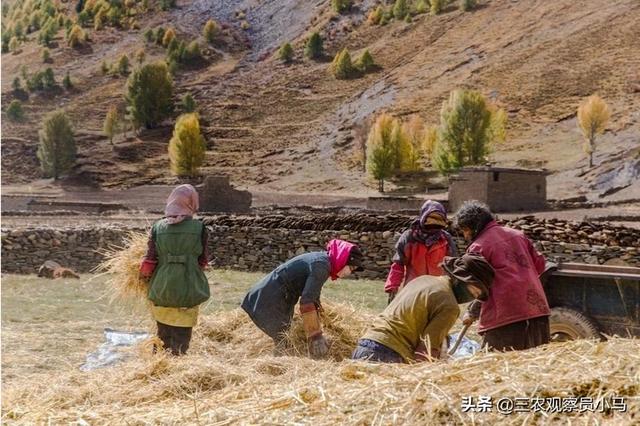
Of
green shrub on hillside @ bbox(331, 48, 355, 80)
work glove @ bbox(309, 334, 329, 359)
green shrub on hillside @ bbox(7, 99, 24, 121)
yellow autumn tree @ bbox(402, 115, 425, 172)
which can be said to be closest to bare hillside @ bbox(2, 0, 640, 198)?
green shrub on hillside @ bbox(7, 99, 24, 121)

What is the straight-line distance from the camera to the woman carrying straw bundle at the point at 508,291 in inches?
179

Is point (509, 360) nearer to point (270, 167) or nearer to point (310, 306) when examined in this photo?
point (310, 306)

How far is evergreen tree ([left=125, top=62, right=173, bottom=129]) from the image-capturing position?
91.5 metres

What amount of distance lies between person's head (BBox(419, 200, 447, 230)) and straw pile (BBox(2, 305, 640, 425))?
2007mm

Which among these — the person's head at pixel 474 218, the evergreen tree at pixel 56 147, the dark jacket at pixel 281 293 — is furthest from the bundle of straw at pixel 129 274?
the evergreen tree at pixel 56 147

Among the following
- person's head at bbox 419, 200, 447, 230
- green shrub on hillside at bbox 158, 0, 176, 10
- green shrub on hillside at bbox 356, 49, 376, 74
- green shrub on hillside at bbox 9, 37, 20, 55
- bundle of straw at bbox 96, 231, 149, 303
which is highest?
green shrub on hillside at bbox 158, 0, 176, 10

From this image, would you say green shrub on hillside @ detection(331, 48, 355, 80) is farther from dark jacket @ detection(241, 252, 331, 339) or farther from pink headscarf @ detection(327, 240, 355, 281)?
pink headscarf @ detection(327, 240, 355, 281)

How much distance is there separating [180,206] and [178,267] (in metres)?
0.45

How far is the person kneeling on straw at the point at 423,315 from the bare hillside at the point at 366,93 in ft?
121

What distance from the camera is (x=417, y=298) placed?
4.26 meters

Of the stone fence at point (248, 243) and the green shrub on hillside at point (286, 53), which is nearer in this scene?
the stone fence at point (248, 243)

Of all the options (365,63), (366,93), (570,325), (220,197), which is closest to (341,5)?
(365,63)

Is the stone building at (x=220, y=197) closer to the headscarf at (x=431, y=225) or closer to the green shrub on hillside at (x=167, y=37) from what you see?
the headscarf at (x=431, y=225)

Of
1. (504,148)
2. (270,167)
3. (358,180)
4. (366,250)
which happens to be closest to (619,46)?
(504,148)
